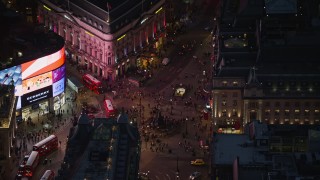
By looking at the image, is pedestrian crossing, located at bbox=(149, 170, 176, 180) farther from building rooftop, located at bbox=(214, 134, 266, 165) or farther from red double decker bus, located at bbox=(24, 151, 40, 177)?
red double decker bus, located at bbox=(24, 151, 40, 177)

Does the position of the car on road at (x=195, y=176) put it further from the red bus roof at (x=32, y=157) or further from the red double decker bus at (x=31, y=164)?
the red bus roof at (x=32, y=157)

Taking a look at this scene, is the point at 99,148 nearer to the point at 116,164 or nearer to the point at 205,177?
the point at 116,164

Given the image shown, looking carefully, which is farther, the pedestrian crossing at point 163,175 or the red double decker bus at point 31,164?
the pedestrian crossing at point 163,175

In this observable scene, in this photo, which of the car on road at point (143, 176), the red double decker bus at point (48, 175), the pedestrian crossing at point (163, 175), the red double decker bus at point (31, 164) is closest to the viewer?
the red double decker bus at point (48, 175)

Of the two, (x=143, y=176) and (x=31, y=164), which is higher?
(x=31, y=164)

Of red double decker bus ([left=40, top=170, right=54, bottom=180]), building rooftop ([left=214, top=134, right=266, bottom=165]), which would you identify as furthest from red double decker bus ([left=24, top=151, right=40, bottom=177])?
building rooftop ([left=214, top=134, right=266, bottom=165])

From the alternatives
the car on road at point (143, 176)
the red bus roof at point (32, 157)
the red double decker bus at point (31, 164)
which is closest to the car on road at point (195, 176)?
the car on road at point (143, 176)

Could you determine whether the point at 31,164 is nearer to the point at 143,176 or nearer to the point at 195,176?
the point at 143,176

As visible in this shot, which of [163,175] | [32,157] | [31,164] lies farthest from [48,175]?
[163,175]

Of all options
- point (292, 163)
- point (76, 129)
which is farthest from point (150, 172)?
point (292, 163)
